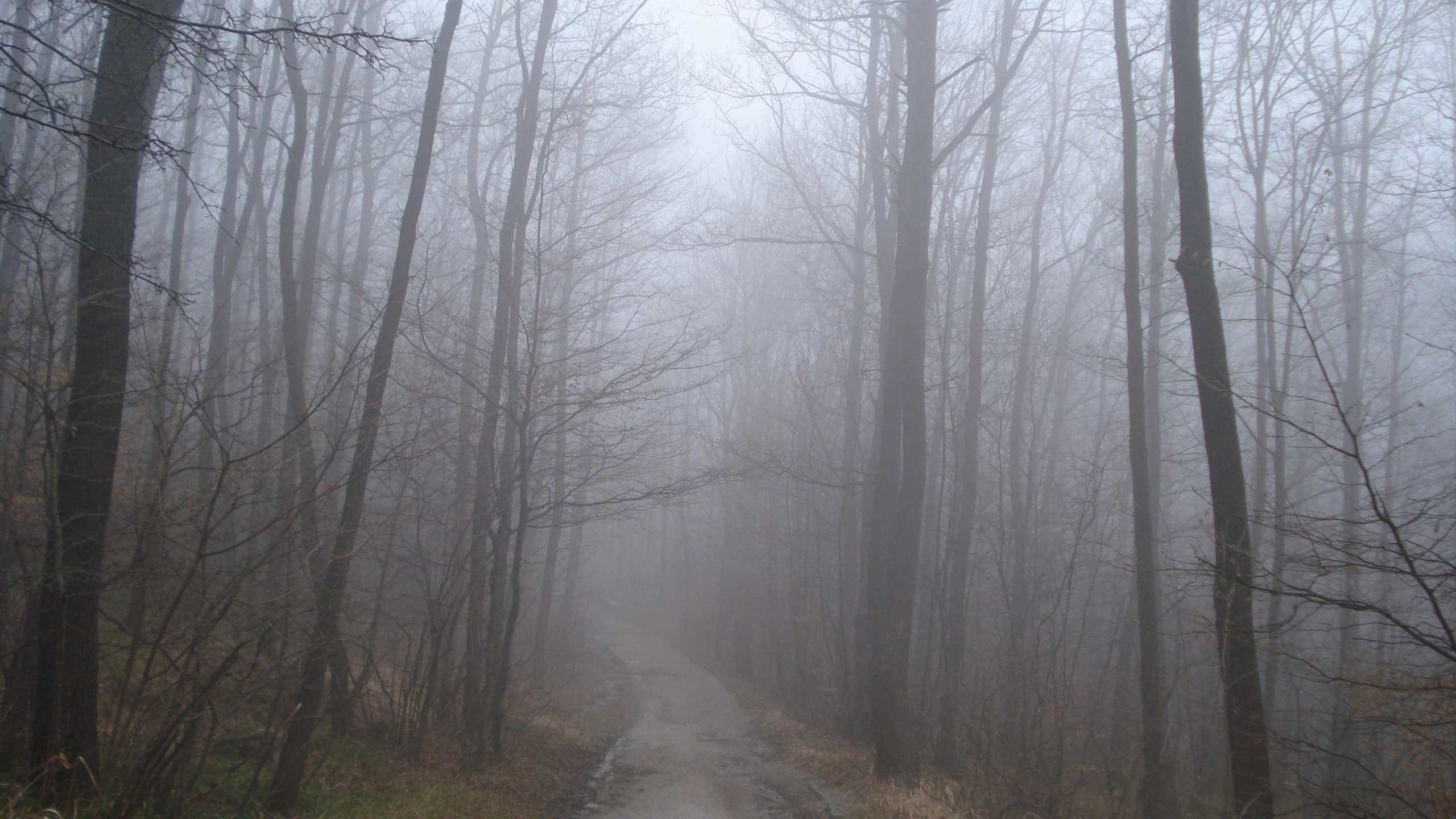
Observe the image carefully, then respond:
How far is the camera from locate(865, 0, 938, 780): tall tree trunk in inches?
332

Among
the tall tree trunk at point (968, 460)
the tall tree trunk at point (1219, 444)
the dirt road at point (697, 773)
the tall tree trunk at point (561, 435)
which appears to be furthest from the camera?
the tall tree trunk at point (561, 435)

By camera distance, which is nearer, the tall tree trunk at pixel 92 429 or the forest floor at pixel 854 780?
the tall tree trunk at pixel 92 429

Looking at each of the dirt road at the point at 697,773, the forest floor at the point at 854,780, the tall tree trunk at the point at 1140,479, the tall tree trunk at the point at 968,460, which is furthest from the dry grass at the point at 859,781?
the tall tree trunk at the point at 1140,479

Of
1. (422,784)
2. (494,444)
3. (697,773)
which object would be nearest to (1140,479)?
(697,773)

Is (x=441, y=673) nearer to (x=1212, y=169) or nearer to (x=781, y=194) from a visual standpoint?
(x=781, y=194)

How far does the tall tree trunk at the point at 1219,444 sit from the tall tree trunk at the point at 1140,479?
1693 millimetres

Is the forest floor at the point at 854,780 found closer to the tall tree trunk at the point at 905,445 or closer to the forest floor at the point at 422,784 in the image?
the tall tree trunk at the point at 905,445

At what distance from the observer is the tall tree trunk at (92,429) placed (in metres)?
4.87

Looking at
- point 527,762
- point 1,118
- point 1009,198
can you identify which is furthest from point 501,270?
point 1009,198

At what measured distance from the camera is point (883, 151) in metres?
13.6

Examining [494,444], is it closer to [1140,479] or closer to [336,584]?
[336,584]

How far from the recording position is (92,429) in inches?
205

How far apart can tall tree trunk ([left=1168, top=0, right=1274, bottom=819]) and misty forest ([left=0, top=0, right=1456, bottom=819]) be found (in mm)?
41

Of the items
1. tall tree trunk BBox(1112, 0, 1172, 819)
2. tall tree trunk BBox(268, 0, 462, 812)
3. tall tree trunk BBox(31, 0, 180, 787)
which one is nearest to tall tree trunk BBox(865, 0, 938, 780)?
tall tree trunk BBox(1112, 0, 1172, 819)
